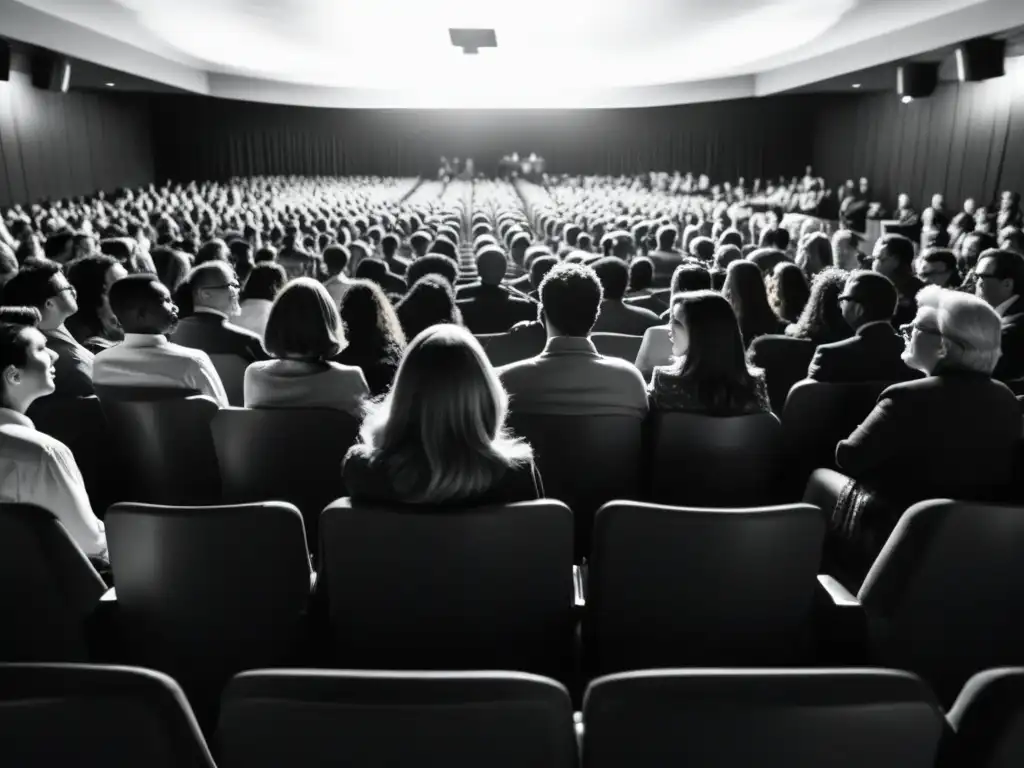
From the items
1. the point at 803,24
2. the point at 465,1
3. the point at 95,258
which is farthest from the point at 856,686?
the point at 803,24

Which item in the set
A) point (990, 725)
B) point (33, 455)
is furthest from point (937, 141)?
point (990, 725)

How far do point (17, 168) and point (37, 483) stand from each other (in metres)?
18.1

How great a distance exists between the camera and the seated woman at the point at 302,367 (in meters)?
3.07

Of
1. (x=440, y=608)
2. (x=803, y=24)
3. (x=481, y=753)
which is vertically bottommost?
(x=440, y=608)

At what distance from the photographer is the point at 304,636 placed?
6.45 feet

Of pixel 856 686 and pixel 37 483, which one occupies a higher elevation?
pixel 856 686

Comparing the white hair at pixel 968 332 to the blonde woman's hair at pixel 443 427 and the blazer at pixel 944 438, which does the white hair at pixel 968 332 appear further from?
the blonde woman's hair at pixel 443 427

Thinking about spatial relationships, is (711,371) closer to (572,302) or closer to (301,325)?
(572,302)

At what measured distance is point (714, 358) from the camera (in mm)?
A: 2908

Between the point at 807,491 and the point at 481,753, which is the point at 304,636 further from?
the point at 807,491

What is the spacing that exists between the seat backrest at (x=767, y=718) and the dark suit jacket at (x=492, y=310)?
15.7ft

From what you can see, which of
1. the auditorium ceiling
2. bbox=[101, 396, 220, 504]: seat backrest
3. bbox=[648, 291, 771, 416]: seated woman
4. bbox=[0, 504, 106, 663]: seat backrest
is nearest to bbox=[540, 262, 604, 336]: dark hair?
bbox=[648, 291, 771, 416]: seated woman

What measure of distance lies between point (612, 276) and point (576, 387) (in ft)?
8.30

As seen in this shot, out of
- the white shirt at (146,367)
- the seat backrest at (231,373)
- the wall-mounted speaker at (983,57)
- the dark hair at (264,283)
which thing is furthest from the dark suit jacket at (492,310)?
the wall-mounted speaker at (983,57)
